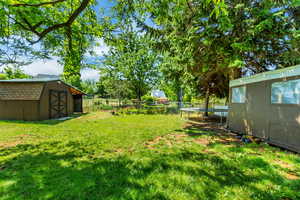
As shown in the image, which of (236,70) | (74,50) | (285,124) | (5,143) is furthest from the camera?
(236,70)

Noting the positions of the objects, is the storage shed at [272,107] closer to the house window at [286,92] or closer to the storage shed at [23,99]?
the house window at [286,92]

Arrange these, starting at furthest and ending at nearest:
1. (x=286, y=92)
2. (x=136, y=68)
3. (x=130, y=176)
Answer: (x=136, y=68) → (x=286, y=92) → (x=130, y=176)

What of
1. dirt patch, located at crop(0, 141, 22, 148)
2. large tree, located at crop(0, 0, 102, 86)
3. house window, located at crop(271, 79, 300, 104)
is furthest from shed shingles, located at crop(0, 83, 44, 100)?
house window, located at crop(271, 79, 300, 104)

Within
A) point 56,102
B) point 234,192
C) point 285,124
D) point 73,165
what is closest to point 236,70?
point 285,124

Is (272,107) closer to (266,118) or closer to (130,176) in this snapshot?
(266,118)

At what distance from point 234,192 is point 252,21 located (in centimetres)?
579

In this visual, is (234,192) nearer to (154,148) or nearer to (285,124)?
(154,148)

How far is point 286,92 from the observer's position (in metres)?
4.12

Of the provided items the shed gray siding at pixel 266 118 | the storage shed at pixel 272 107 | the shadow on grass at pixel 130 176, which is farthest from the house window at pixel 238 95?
the shadow on grass at pixel 130 176

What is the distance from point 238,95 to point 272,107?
1.76 metres

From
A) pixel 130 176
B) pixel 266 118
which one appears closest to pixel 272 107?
pixel 266 118

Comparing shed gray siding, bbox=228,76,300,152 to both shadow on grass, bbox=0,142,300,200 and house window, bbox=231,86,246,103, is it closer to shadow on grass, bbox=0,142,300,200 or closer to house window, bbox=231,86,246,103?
house window, bbox=231,86,246,103

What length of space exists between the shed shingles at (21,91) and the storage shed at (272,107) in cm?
1301

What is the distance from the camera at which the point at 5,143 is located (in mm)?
4578
